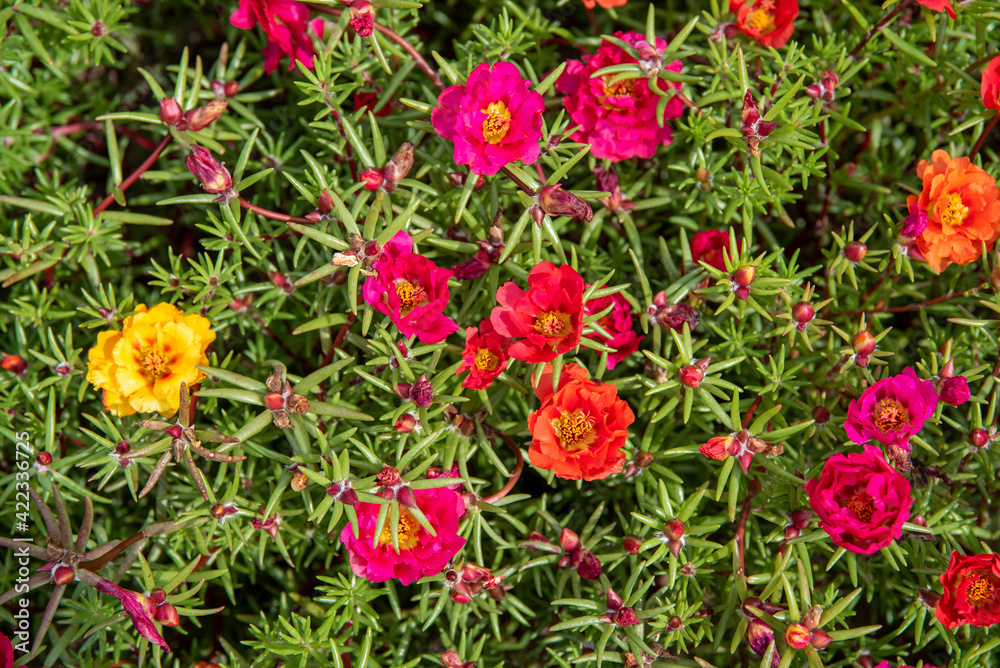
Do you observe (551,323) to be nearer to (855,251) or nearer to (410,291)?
(410,291)

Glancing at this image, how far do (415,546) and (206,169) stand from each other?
1.23 meters

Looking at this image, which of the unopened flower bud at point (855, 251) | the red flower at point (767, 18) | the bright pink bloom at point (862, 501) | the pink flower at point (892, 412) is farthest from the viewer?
the red flower at point (767, 18)

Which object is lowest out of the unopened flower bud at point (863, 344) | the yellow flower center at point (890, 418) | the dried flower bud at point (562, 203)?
the yellow flower center at point (890, 418)

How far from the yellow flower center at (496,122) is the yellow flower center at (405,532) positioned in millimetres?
1088

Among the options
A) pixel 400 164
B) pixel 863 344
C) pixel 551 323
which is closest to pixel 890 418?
pixel 863 344

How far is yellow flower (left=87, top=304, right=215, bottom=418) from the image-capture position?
2043mm

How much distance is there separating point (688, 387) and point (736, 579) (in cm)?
58

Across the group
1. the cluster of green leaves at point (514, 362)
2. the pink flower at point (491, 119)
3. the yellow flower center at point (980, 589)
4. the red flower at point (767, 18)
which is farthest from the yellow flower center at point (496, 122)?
the yellow flower center at point (980, 589)

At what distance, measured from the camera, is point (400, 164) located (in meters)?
2.00

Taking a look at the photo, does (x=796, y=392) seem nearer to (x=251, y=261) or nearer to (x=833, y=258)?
(x=833, y=258)

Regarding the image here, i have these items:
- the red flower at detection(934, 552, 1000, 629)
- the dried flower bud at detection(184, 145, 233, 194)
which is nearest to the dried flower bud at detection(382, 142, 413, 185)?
the dried flower bud at detection(184, 145, 233, 194)

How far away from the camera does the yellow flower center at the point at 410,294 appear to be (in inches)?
74.7

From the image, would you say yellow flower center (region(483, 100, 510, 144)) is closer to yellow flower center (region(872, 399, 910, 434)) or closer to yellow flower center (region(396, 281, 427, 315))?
yellow flower center (region(396, 281, 427, 315))

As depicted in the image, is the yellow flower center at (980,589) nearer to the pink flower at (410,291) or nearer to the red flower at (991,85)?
the red flower at (991,85)
